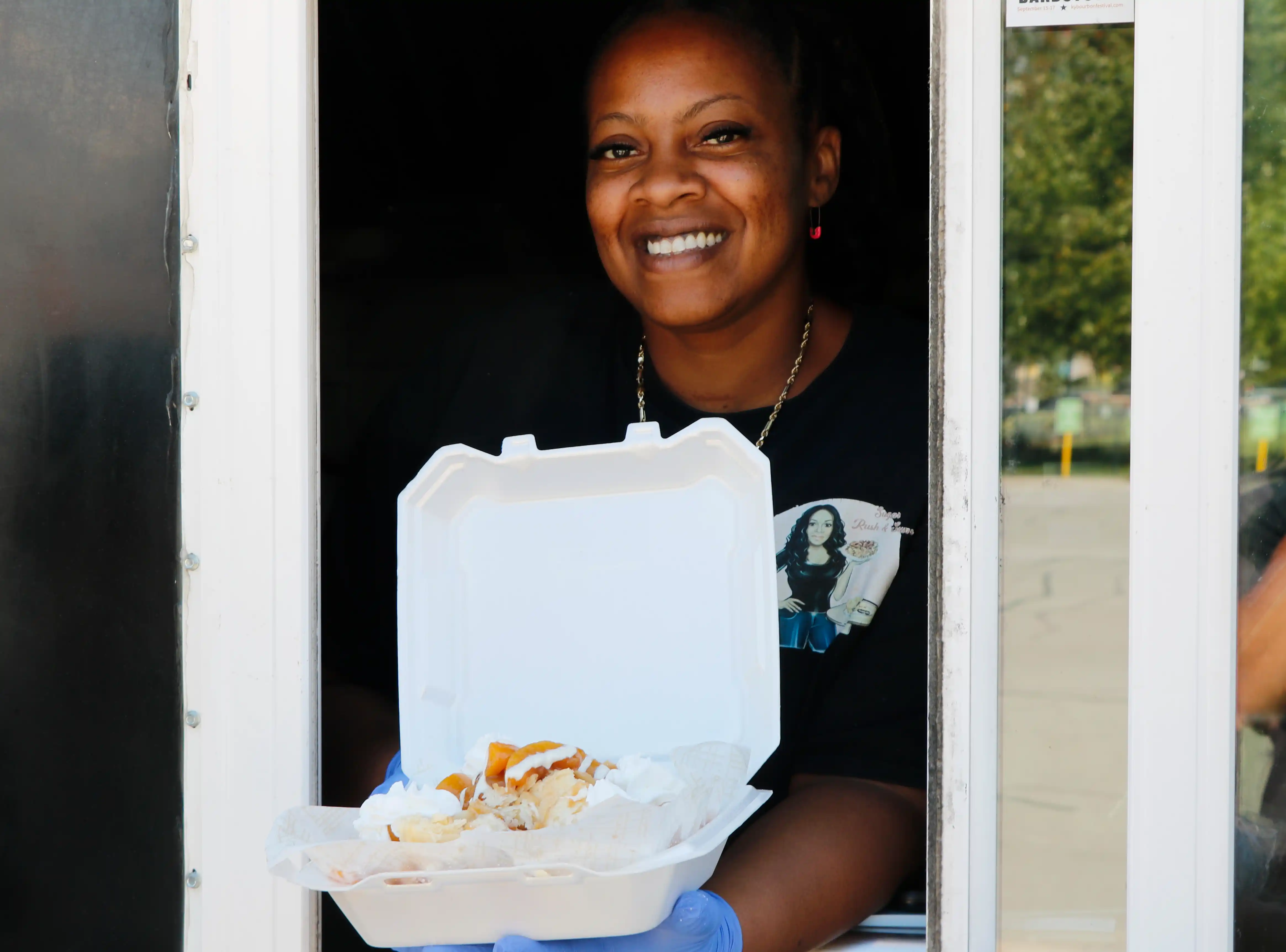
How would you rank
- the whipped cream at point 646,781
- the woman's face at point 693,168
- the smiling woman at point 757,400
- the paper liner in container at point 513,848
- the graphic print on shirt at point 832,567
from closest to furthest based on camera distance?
the paper liner in container at point 513,848 < the whipped cream at point 646,781 < the smiling woman at point 757,400 < the graphic print on shirt at point 832,567 < the woman's face at point 693,168

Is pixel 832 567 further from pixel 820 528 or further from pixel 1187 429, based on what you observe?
pixel 1187 429

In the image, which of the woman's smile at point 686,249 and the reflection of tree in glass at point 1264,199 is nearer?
the reflection of tree in glass at point 1264,199

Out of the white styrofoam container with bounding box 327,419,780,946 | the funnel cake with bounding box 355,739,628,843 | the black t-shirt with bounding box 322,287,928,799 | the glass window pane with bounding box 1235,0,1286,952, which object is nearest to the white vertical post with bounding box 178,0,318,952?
the white styrofoam container with bounding box 327,419,780,946

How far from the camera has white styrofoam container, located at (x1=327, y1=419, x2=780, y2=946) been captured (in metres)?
1.56

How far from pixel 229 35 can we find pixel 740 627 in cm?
100

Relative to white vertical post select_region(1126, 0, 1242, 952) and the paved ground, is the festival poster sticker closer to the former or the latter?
white vertical post select_region(1126, 0, 1242, 952)

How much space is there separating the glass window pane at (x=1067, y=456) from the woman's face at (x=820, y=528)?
28.0 inches

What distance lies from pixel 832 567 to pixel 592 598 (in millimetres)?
576

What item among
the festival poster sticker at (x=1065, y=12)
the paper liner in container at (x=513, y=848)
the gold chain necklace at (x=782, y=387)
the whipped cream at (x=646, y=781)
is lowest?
the paper liner in container at (x=513, y=848)

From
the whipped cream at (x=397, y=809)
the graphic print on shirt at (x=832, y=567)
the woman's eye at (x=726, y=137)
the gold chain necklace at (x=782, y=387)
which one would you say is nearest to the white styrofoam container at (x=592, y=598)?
the whipped cream at (x=397, y=809)

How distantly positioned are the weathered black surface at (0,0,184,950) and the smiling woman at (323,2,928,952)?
0.44m

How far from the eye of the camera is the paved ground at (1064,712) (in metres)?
1.35

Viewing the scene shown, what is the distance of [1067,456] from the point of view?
1356 mm

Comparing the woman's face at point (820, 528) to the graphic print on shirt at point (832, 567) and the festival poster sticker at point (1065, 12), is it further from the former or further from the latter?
the festival poster sticker at point (1065, 12)
